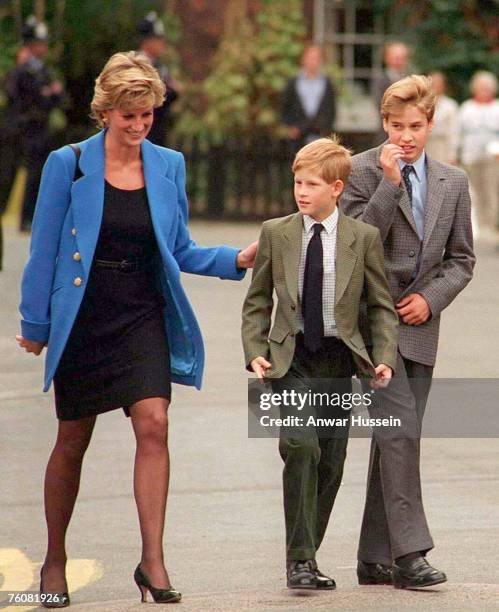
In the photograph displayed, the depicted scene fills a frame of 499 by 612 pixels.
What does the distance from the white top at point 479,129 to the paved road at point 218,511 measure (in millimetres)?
8906

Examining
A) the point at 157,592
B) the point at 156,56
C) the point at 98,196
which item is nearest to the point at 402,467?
the point at 157,592

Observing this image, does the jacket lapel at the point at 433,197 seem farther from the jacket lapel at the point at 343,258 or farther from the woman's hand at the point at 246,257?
the woman's hand at the point at 246,257

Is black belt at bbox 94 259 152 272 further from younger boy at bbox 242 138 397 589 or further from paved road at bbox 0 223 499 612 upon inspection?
paved road at bbox 0 223 499 612

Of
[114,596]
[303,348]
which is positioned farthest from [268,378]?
[114,596]

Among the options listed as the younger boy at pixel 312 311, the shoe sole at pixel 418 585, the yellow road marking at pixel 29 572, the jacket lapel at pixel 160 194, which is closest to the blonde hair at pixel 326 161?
the younger boy at pixel 312 311

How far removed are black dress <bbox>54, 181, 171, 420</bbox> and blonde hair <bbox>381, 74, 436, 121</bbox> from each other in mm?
845

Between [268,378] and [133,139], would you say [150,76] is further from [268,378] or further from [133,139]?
[268,378]

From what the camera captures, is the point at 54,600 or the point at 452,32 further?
the point at 452,32

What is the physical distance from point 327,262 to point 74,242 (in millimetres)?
818

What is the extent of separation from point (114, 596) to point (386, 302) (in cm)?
139

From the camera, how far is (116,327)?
18.7ft

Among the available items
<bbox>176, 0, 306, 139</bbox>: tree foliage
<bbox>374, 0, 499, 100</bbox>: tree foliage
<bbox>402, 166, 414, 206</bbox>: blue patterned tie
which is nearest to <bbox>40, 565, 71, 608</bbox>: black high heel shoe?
<bbox>402, 166, 414, 206</bbox>: blue patterned tie

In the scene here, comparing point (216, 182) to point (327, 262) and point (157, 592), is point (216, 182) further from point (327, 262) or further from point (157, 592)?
point (157, 592)

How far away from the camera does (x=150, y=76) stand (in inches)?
221
